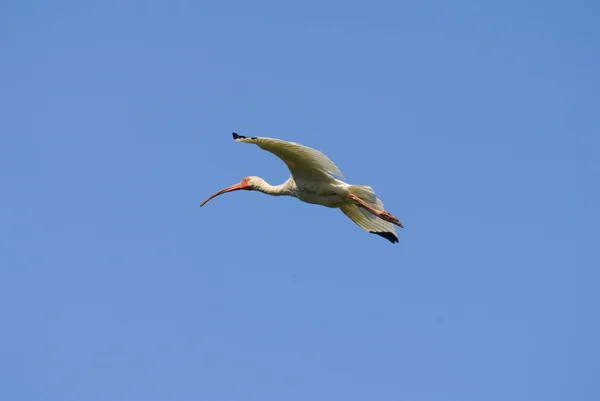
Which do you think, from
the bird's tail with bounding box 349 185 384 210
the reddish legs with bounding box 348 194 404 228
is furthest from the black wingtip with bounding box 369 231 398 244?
the reddish legs with bounding box 348 194 404 228

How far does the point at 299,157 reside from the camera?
19016mm

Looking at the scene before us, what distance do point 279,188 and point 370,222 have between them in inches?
88.0

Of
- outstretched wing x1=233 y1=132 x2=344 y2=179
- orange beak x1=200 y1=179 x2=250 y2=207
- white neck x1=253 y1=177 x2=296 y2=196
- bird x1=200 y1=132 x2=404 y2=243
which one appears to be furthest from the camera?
orange beak x1=200 y1=179 x2=250 y2=207

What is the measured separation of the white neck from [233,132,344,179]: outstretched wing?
1.77ft

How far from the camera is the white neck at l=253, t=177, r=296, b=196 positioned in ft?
67.3

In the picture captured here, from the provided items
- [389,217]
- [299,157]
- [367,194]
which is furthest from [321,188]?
[389,217]

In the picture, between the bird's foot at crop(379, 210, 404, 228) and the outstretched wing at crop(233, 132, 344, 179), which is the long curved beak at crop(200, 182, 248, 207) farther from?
the bird's foot at crop(379, 210, 404, 228)

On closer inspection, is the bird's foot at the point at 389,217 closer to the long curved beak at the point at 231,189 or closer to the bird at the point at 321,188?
the bird at the point at 321,188

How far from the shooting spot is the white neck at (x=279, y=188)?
20500mm

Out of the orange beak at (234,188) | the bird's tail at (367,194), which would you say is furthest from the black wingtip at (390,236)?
the orange beak at (234,188)

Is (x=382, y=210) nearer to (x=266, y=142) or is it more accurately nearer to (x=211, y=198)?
(x=266, y=142)

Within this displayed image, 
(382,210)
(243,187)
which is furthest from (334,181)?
(243,187)

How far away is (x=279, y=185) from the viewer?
21141 millimetres

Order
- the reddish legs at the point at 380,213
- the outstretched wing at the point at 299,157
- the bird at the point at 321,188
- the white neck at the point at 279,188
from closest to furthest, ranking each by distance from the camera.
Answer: the outstretched wing at the point at 299,157 → the bird at the point at 321,188 → the reddish legs at the point at 380,213 → the white neck at the point at 279,188
